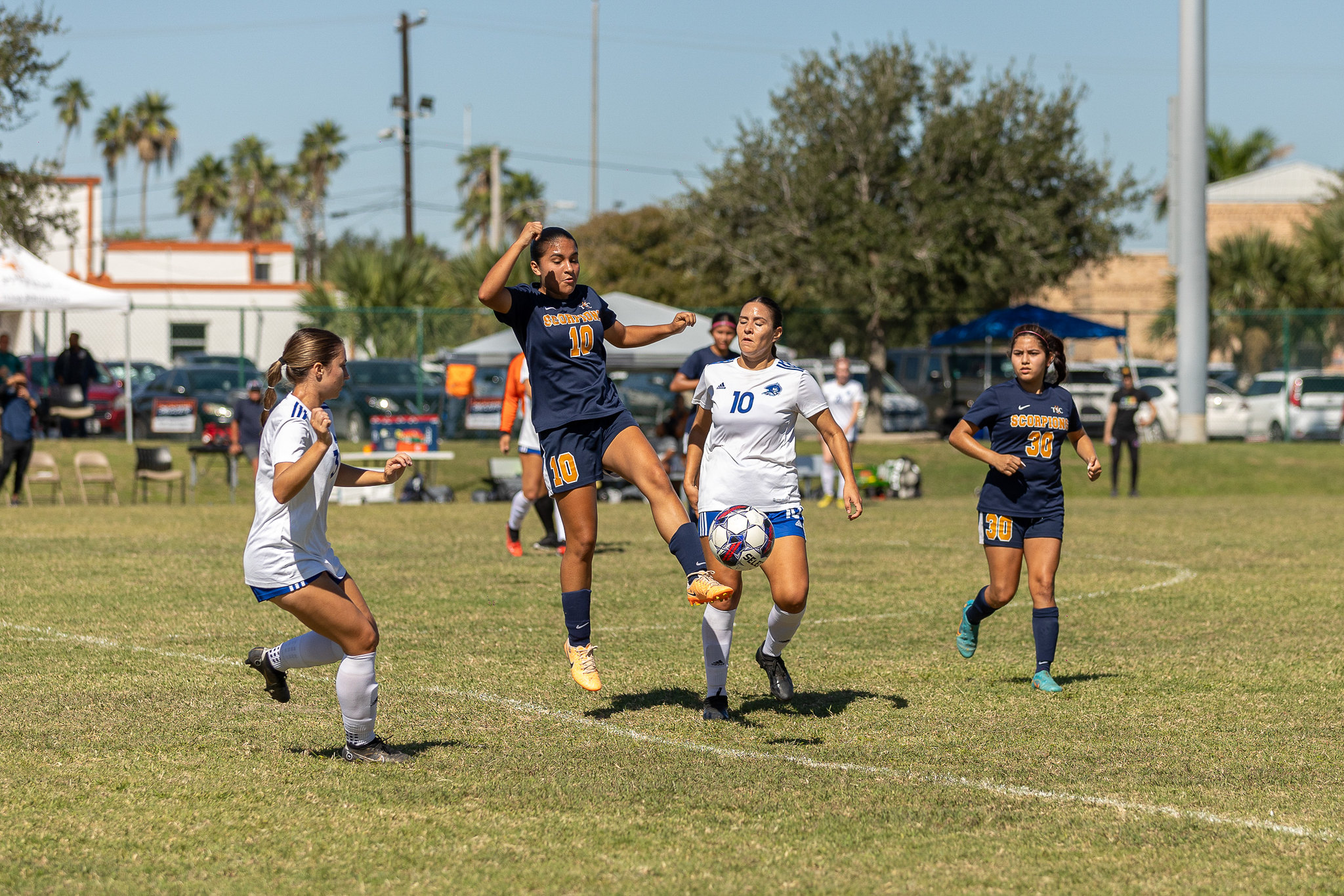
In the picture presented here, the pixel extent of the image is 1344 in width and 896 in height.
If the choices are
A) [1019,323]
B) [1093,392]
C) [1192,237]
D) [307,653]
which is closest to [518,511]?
[307,653]

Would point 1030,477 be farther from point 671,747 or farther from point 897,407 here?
point 897,407

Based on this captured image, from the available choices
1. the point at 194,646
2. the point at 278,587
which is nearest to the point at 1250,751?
the point at 278,587

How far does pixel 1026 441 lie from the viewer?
7.84 metres

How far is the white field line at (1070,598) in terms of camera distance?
9805 mm

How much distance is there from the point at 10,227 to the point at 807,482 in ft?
53.1

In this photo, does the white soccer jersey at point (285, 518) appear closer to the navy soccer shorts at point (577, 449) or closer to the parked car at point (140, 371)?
the navy soccer shorts at point (577, 449)

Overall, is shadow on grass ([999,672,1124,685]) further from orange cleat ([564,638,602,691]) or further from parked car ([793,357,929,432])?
parked car ([793,357,929,432])

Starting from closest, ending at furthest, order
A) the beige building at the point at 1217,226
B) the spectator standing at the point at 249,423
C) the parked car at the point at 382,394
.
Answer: the spectator standing at the point at 249,423 → the parked car at the point at 382,394 → the beige building at the point at 1217,226

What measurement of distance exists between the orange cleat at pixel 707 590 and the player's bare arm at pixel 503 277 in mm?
1522

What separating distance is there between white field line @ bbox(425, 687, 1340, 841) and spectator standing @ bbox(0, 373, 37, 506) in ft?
51.1

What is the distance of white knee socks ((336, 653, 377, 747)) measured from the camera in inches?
225

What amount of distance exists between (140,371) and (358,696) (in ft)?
95.0

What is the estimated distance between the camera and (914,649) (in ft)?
29.5

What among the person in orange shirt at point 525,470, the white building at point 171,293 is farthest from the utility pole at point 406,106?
the person in orange shirt at point 525,470
